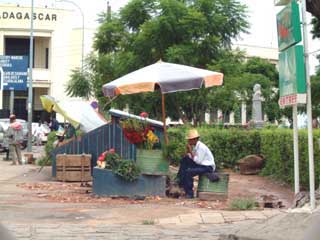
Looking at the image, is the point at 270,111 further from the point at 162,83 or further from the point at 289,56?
the point at 289,56

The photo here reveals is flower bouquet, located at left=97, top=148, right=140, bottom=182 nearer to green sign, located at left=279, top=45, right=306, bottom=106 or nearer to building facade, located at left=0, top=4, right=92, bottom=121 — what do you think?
green sign, located at left=279, top=45, right=306, bottom=106

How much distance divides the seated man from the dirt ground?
0.38m

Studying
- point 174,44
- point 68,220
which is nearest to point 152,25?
point 174,44

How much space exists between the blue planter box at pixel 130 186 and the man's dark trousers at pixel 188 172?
0.40 metres

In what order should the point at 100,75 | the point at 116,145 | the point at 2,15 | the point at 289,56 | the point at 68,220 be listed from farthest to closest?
the point at 2,15, the point at 100,75, the point at 116,145, the point at 68,220, the point at 289,56

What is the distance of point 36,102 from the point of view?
54.9 metres

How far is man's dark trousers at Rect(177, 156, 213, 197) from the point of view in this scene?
12.3m

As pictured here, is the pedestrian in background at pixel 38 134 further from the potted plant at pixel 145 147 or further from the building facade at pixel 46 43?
the potted plant at pixel 145 147

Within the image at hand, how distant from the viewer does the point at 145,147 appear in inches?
494

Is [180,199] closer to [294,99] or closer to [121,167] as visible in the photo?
[121,167]

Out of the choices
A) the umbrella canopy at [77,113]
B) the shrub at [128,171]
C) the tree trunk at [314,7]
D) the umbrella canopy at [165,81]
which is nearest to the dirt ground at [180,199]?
the shrub at [128,171]

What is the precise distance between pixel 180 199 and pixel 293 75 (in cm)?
418

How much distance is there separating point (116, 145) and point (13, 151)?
838 cm

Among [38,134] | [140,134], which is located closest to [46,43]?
[38,134]
